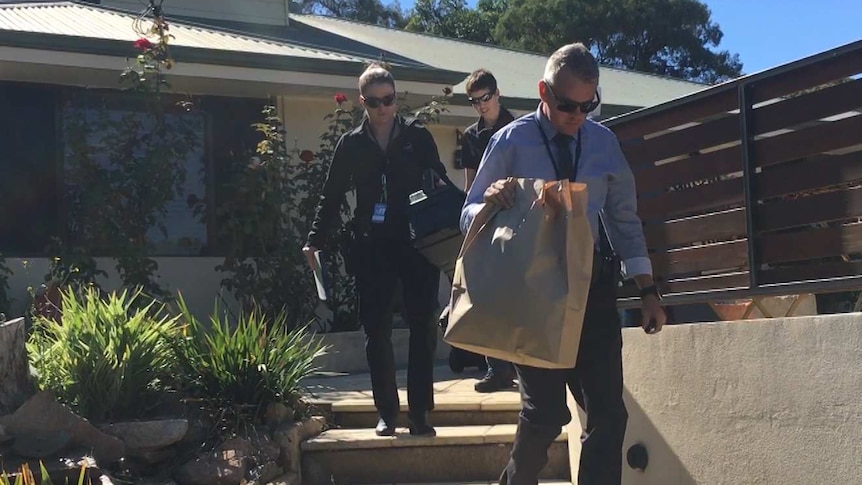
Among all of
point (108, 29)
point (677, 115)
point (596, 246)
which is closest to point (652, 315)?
point (596, 246)

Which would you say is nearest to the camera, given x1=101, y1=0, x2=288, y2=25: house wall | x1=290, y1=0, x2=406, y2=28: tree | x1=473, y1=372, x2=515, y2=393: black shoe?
x1=473, y1=372, x2=515, y2=393: black shoe

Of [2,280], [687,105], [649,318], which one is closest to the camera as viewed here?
[649,318]

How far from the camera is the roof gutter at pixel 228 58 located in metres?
7.16

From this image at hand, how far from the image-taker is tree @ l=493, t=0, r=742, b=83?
3200cm

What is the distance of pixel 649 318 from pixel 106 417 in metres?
2.73

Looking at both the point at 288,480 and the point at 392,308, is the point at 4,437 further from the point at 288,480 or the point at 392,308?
the point at 392,308

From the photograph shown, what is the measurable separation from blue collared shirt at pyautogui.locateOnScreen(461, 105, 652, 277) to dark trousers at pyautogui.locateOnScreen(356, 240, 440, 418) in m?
1.26

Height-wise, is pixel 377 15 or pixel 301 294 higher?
pixel 377 15

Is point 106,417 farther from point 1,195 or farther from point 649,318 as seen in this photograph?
point 1,195

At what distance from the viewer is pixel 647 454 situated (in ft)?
13.8

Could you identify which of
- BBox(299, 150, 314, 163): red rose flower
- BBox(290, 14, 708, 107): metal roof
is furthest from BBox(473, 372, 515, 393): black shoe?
BBox(290, 14, 708, 107): metal roof

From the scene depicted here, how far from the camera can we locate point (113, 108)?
827cm

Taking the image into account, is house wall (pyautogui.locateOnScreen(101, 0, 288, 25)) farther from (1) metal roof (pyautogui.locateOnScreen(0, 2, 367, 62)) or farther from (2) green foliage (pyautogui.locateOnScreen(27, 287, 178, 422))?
(2) green foliage (pyautogui.locateOnScreen(27, 287, 178, 422))

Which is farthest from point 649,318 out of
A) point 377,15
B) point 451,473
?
point 377,15
